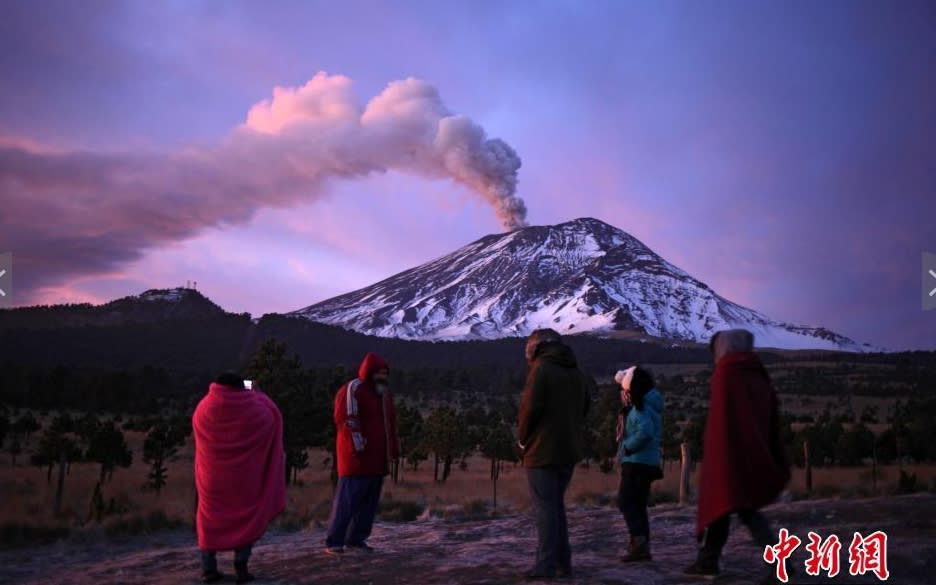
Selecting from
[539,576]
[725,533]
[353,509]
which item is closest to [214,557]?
[353,509]

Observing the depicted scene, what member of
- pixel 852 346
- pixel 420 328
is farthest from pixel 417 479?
pixel 852 346

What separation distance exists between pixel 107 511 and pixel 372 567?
9.70 m

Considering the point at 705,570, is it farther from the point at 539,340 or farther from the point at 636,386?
the point at 539,340

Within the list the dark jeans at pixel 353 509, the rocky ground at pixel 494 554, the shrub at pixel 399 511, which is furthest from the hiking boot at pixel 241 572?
the shrub at pixel 399 511

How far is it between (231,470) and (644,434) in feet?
10.9

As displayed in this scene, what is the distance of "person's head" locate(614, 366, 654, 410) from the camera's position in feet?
21.5

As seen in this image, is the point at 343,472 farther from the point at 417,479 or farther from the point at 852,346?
the point at 852,346

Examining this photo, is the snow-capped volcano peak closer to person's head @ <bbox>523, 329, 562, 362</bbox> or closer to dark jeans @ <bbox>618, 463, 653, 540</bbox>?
dark jeans @ <bbox>618, 463, 653, 540</bbox>

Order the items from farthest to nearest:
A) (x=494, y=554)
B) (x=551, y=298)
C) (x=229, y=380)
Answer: (x=551, y=298)
(x=494, y=554)
(x=229, y=380)

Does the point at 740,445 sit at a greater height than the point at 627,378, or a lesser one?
lesser

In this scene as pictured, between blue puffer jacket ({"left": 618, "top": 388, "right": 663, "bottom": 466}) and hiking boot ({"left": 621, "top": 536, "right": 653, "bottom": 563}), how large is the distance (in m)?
0.72

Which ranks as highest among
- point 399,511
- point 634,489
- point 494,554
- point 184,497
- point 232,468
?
point 232,468

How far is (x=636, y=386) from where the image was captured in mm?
6566

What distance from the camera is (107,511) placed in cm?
1459
